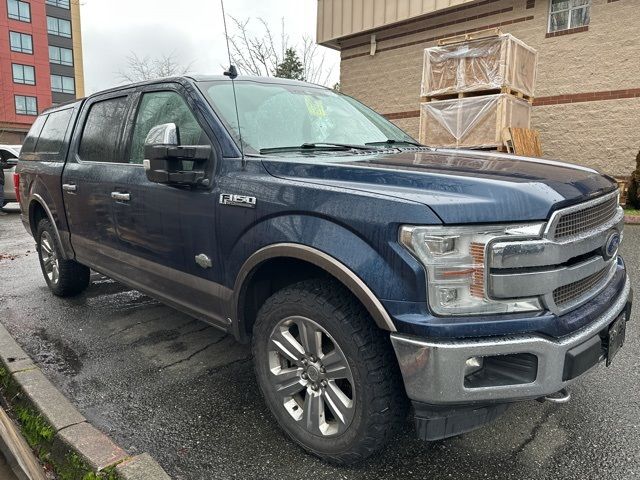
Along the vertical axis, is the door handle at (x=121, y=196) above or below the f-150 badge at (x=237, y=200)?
below

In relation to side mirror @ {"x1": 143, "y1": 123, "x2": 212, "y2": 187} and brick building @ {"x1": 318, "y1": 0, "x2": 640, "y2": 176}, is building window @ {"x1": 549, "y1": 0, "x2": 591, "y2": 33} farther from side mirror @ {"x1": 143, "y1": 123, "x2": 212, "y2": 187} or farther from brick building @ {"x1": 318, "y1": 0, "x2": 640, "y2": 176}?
side mirror @ {"x1": 143, "y1": 123, "x2": 212, "y2": 187}

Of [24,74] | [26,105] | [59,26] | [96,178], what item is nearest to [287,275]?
[96,178]

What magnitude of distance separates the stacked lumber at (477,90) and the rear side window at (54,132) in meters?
6.68

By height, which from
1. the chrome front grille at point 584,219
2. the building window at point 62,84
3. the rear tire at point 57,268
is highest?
the building window at point 62,84

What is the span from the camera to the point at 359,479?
2.17 m

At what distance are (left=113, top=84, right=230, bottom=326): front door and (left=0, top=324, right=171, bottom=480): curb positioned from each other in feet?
2.72

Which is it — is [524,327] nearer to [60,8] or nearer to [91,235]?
[91,235]

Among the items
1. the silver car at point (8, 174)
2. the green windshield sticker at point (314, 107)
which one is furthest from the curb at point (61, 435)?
the silver car at point (8, 174)

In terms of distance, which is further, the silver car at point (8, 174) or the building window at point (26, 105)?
the building window at point (26, 105)

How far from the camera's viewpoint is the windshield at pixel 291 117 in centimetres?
281

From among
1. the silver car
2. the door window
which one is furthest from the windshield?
the silver car

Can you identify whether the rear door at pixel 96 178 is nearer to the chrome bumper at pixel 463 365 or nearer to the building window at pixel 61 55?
the chrome bumper at pixel 463 365

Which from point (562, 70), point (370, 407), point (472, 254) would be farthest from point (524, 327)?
point (562, 70)

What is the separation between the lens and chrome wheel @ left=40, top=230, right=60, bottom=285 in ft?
15.8
